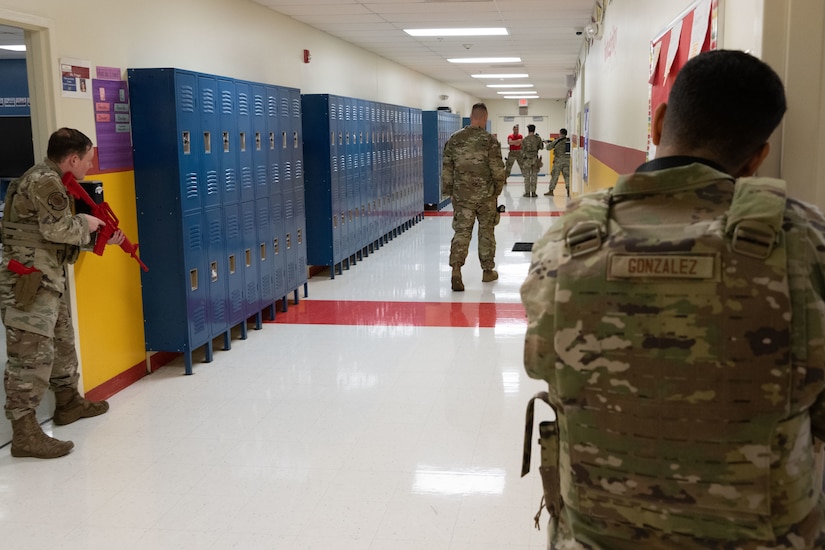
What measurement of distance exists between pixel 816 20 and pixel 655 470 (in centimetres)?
132

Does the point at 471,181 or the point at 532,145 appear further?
the point at 532,145

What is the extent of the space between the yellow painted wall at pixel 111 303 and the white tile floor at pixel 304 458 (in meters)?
0.21

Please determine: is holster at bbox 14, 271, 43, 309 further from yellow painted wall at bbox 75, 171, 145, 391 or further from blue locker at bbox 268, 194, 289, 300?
blue locker at bbox 268, 194, 289, 300

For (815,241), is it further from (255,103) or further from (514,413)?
(255,103)

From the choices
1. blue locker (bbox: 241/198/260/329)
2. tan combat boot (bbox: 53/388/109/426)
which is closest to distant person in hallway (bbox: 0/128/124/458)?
tan combat boot (bbox: 53/388/109/426)

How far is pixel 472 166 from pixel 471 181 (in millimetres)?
158

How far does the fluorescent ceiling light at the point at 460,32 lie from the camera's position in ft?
31.0

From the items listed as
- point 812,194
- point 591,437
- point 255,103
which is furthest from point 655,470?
point 255,103

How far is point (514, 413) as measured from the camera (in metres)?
4.05

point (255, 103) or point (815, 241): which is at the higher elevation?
point (255, 103)

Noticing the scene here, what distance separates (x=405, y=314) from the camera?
639 centimetres

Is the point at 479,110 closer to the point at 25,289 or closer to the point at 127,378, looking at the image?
the point at 127,378

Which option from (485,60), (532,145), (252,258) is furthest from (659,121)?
(532,145)

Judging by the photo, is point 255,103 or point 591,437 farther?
point 255,103
